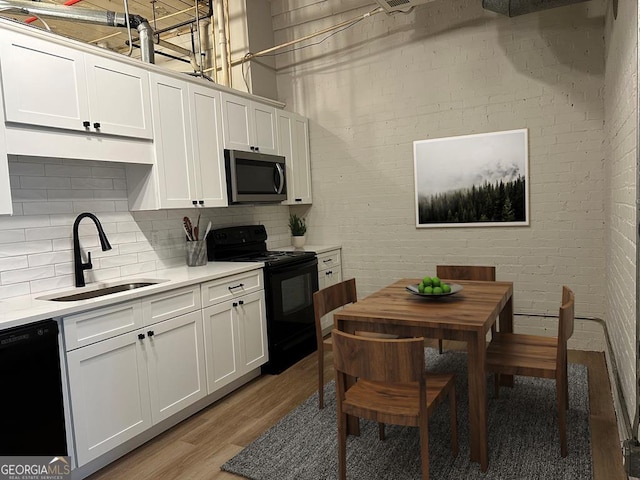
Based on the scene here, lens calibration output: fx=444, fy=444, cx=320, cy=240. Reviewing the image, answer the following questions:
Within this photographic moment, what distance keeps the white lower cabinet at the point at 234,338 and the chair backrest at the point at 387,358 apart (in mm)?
1466

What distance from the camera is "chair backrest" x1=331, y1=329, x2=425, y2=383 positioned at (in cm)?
177

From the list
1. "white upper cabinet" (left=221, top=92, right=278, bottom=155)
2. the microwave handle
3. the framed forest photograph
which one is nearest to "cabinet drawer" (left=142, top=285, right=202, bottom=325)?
"white upper cabinet" (left=221, top=92, right=278, bottom=155)

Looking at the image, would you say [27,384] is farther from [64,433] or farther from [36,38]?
[36,38]

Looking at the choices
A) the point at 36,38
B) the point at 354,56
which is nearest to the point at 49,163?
the point at 36,38

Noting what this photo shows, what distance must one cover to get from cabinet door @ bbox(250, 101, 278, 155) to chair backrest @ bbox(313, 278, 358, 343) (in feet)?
5.40

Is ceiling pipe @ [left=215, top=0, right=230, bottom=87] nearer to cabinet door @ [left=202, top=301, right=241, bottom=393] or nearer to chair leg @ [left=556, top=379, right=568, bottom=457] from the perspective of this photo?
cabinet door @ [left=202, top=301, right=241, bottom=393]

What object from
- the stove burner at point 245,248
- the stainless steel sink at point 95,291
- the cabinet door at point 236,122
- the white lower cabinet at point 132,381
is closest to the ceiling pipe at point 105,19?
the cabinet door at point 236,122

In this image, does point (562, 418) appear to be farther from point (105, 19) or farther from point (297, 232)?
point (105, 19)

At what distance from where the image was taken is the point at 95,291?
280 cm

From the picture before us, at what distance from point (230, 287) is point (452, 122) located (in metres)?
2.47

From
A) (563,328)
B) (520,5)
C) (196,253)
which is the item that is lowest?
(563,328)

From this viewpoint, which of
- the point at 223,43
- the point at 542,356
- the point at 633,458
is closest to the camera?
the point at 633,458

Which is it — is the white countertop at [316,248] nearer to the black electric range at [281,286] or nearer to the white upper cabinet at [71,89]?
the black electric range at [281,286]

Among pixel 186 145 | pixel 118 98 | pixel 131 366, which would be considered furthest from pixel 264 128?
pixel 131 366
